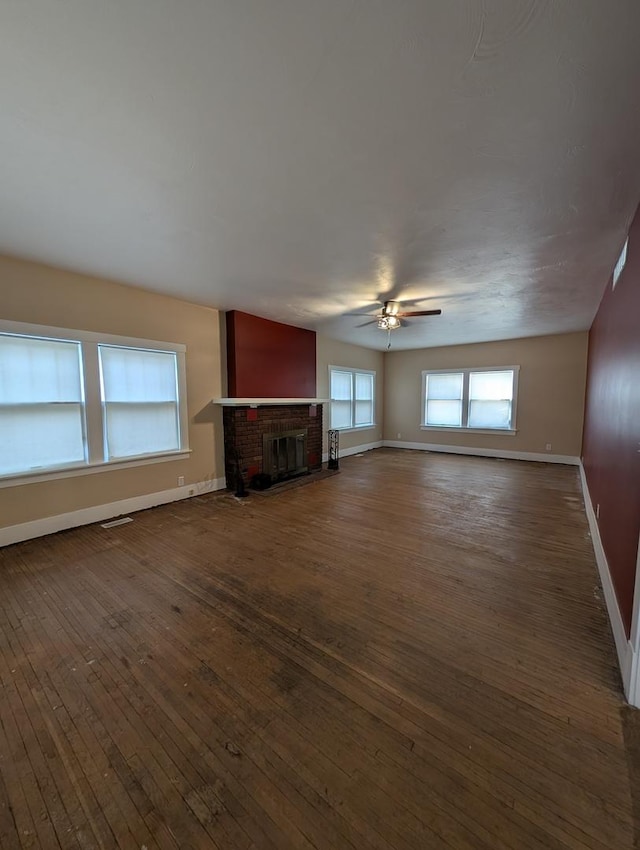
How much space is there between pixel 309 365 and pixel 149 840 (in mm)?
6055

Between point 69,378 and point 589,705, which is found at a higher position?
point 69,378

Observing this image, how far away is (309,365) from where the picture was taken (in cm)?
657

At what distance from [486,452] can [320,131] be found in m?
7.58

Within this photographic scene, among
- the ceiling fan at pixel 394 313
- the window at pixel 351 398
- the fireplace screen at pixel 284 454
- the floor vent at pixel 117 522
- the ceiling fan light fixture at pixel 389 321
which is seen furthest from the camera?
the window at pixel 351 398

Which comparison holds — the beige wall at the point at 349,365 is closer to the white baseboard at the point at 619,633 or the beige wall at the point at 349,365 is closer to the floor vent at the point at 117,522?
the floor vent at the point at 117,522

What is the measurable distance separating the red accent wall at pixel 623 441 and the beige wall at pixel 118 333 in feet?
15.3

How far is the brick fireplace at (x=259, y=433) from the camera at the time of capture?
5.09 metres

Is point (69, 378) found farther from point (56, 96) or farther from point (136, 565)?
point (56, 96)

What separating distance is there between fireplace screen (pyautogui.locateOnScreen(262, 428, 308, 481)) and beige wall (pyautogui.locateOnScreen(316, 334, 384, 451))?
136cm

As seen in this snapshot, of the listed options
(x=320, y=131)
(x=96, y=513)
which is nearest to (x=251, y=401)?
(x=96, y=513)

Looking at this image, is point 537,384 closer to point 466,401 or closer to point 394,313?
point 466,401

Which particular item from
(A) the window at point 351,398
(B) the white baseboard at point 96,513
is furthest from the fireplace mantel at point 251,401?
(A) the window at point 351,398

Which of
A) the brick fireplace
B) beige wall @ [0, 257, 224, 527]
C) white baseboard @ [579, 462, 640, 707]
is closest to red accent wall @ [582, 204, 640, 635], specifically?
white baseboard @ [579, 462, 640, 707]

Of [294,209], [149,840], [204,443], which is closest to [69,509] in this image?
[204,443]
